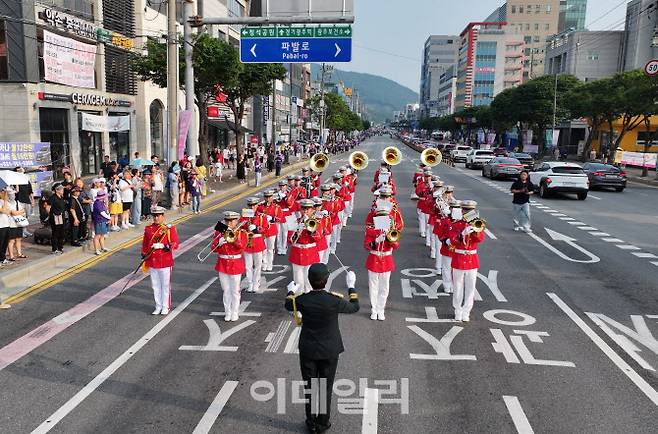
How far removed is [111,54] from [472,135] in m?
102

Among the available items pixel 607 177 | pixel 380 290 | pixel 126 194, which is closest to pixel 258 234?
pixel 380 290

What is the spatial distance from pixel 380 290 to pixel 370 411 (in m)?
3.17

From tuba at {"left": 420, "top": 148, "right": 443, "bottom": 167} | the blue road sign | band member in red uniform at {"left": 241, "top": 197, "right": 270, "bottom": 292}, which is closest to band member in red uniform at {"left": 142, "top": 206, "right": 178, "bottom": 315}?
band member in red uniform at {"left": 241, "top": 197, "right": 270, "bottom": 292}

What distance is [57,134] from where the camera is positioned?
26.8m

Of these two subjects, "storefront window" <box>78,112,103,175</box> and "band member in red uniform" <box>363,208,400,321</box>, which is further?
"storefront window" <box>78,112,103,175</box>

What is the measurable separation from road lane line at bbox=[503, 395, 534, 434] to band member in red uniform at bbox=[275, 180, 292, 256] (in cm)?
775

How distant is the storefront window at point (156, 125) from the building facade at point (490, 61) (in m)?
113

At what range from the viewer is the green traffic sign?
18469 millimetres

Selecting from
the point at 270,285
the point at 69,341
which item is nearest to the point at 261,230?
the point at 270,285

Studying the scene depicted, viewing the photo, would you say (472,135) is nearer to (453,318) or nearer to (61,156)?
(61,156)

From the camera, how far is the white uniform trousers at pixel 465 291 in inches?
357

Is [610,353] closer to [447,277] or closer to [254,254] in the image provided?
[447,277]

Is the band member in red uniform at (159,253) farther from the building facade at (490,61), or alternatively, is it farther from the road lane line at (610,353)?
the building facade at (490,61)

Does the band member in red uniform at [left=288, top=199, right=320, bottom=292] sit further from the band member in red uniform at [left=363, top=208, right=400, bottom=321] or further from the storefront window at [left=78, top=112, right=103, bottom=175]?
the storefront window at [left=78, top=112, right=103, bottom=175]
